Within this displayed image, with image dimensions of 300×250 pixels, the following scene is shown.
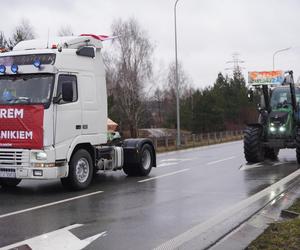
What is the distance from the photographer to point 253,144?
723 inches

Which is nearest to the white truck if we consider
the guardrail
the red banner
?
the red banner

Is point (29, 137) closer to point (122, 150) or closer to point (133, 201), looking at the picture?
point (133, 201)

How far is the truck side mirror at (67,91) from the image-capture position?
36.5ft

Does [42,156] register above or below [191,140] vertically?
above

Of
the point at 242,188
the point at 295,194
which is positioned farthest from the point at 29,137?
the point at 295,194

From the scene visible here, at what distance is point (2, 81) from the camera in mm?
11539

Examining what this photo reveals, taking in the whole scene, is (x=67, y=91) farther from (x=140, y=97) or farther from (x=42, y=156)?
(x=140, y=97)

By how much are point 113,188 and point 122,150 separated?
1.98m

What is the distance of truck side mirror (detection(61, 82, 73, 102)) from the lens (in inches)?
438

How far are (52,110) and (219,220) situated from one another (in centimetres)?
450

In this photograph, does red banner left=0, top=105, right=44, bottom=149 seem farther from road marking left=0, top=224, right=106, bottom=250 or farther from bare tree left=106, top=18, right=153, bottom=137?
bare tree left=106, top=18, right=153, bottom=137

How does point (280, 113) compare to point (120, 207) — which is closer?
point (120, 207)

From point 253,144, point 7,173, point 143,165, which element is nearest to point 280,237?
point 7,173

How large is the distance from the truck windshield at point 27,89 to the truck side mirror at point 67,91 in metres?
0.27
